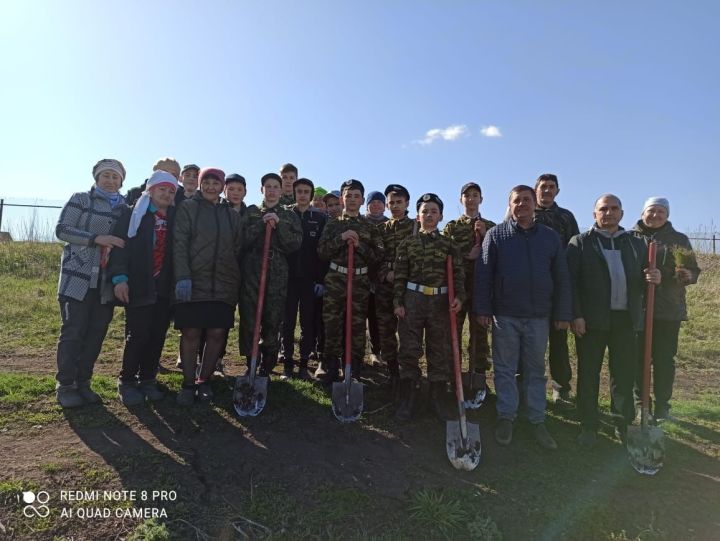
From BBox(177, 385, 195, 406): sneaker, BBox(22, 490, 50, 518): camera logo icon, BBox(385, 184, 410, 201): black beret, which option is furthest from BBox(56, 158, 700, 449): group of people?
BBox(22, 490, 50, 518): camera logo icon

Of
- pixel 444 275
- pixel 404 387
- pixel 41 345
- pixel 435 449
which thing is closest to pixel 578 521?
pixel 435 449

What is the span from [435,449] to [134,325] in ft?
10.5

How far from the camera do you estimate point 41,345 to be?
6.94 metres

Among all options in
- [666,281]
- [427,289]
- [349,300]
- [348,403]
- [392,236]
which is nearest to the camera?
[348,403]

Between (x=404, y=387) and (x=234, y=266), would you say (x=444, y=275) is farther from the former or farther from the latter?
(x=234, y=266)

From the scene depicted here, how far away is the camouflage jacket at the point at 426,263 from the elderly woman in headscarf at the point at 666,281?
2.13 metres

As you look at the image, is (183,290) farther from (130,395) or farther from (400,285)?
(400,285)

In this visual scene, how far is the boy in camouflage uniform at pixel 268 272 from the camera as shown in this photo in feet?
16.6

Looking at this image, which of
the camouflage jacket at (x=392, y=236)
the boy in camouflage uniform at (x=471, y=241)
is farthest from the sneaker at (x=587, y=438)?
the camouflage jacket at (x=392, y=236)

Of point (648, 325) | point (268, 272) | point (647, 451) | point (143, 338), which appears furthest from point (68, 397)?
point (648, 325)

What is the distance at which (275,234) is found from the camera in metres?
5.14

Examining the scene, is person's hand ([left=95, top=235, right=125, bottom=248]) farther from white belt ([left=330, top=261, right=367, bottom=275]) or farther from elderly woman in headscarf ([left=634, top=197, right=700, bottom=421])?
elderly woman in headscarf ([left=634, top=197, right=700, bottom=421])

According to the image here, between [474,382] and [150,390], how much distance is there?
3540 millimetres

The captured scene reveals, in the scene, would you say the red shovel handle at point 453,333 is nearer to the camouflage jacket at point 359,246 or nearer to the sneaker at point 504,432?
the sneaker at point 504,432
